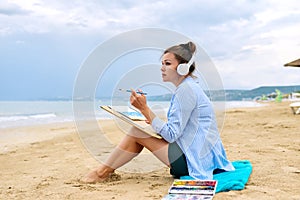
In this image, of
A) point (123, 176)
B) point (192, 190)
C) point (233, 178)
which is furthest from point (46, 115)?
point (192, 190)

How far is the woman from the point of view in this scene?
293 cm

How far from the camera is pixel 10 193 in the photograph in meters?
3.14

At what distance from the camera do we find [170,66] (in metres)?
3.06

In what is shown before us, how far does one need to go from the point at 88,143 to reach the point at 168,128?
3.16 meters

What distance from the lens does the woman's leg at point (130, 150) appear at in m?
3.10

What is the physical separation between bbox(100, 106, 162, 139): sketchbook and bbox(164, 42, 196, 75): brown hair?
1.89 ft

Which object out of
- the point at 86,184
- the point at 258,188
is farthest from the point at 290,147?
the point at 86,184

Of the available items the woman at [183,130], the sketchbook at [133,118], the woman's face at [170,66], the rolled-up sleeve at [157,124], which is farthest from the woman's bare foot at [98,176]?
the woman's face at [170,66]

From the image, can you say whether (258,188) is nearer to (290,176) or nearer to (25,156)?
(290,176)

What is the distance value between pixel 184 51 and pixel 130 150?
0.95 meters

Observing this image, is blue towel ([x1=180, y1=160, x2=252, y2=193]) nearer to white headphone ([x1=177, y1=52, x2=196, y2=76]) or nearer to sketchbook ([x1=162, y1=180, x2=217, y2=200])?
sketchbook ([x1=162, y1=180, x2=217, y2=200])

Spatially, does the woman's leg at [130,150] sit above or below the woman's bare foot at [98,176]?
above

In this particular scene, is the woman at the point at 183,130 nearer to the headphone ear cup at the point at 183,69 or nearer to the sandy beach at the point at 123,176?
the headphone ear cup at the point at 183,69

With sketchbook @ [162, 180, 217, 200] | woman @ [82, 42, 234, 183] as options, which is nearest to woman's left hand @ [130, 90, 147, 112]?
woman @ [82, 42, 234, 183]
